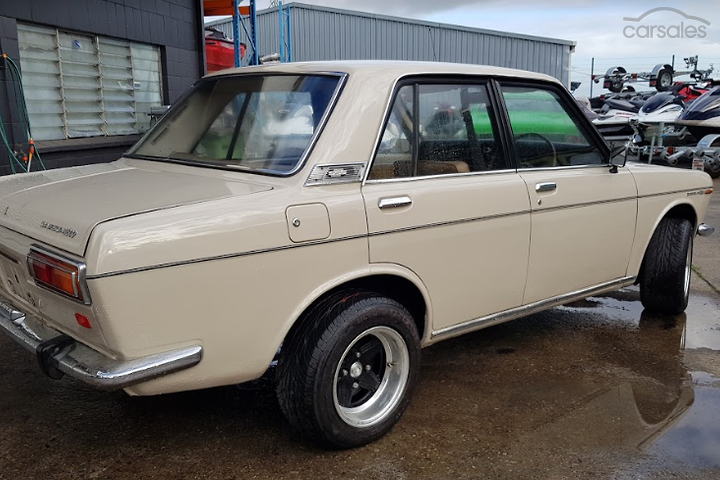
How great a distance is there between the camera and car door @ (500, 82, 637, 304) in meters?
3.69

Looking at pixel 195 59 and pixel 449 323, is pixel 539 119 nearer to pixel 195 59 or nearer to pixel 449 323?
pixel 449 323

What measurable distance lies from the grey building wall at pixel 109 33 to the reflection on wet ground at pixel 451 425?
357 cm

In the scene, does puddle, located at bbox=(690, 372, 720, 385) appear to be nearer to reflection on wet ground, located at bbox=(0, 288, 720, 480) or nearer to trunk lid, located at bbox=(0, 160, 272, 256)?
reflection on wet ground, located at bbox=(0, 288, 720, 480)

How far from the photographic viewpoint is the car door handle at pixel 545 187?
143 inches

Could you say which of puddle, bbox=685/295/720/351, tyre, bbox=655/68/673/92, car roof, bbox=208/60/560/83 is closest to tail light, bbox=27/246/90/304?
car roof, bbox=208/60/560/83

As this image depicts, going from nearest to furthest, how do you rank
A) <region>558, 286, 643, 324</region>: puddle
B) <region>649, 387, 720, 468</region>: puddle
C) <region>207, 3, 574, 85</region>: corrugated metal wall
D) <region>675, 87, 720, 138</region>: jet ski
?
→ <region>649, 387, 720, 468</region>: puddle, <region>558, 286, 643, 324</region>: puddle, <region>675, 87, 720, 138</region>: jet ski, <region>207, 3, 574, 85</region>: corrugated metal wall

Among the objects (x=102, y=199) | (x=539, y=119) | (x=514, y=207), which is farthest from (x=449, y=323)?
(x=102, y=199)

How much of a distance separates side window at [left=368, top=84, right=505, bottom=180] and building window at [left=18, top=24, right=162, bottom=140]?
5.38m

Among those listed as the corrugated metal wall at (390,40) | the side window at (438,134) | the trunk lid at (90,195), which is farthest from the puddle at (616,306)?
the corrugated metal wall at (390,40)

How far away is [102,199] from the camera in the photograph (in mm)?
2664

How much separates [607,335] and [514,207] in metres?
1.67

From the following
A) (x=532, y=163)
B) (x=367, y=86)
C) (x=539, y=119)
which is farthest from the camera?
(x=539, y=119)

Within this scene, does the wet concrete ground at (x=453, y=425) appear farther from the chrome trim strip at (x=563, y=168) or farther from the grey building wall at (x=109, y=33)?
the grey building wall at (x=109, y=33)

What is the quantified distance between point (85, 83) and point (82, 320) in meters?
6.25
